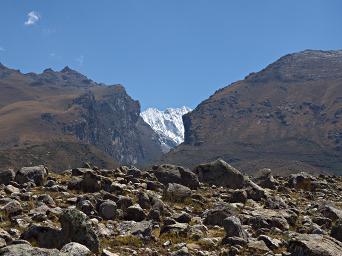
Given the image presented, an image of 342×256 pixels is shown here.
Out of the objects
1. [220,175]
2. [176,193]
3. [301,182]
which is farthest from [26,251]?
[301,182]

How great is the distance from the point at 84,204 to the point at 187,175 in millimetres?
13267

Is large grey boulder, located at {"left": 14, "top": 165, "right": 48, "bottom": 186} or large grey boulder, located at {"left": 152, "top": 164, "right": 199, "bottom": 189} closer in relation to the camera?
large grey boulder, located at {"left": 14, "top": 165, "right": 48, "bottom": 186}

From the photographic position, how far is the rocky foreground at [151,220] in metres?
13.9

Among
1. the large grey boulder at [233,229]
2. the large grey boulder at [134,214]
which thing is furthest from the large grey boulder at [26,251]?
the large grey boulder at [134,214]

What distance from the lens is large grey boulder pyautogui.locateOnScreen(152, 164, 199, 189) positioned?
31094 millimetres

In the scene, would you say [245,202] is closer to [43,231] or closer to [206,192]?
[206,192]

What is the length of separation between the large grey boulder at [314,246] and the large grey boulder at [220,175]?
1849 cm

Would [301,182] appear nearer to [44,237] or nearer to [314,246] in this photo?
[314,246]

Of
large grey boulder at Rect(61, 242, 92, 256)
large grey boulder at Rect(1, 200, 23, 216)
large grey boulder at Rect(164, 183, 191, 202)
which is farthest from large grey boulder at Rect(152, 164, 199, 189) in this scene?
large grey boulder at Rect(61, 242, 92, 256)

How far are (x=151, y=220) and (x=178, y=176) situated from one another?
13.2m

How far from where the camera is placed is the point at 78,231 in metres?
13.8

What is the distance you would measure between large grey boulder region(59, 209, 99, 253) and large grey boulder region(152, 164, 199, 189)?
56.8 feet

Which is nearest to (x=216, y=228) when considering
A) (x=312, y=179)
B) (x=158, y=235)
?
(x=158, y=235)

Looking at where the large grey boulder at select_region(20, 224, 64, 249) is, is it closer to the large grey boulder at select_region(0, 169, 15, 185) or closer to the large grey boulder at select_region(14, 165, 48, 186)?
the large grey boulder at select_region(14, 165, 48, 186)
